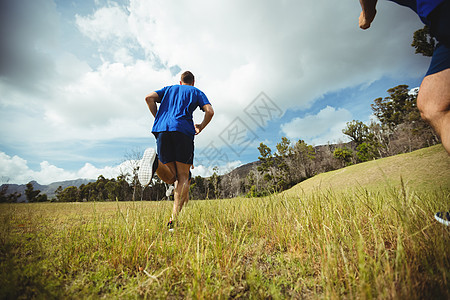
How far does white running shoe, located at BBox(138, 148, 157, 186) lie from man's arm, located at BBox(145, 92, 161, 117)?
0.67m

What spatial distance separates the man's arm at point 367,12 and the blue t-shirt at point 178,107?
6.54ft

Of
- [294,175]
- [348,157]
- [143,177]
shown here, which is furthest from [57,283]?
[348,157]

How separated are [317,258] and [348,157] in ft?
107

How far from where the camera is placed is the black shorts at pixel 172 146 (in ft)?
7.90

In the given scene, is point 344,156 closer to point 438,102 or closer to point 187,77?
point 187,77

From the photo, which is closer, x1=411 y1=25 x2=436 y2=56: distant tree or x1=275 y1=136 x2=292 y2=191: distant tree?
x1=411 y1=25 x2=436 y2=56: distant tree

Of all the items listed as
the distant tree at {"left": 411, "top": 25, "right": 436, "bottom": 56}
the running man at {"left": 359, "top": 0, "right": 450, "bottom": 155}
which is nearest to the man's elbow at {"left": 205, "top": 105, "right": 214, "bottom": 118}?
the running man at {"left": 359, "top": 0, "right": 450, "bottom": 155}

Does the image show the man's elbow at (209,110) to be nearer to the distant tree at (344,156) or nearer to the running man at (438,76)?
the running man at (438,76)

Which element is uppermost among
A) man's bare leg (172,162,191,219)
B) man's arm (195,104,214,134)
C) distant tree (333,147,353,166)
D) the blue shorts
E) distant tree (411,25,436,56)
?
distant tree (411,25,436,56)

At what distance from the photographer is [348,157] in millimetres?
27578

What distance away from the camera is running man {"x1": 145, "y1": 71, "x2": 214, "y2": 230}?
240 cm

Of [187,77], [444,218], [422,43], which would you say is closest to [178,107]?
[187,77]

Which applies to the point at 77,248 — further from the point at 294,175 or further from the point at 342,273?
the point at 294,175

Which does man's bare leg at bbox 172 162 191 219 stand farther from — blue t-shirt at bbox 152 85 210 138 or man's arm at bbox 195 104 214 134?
man's arm at bbox 195 104 214 134
